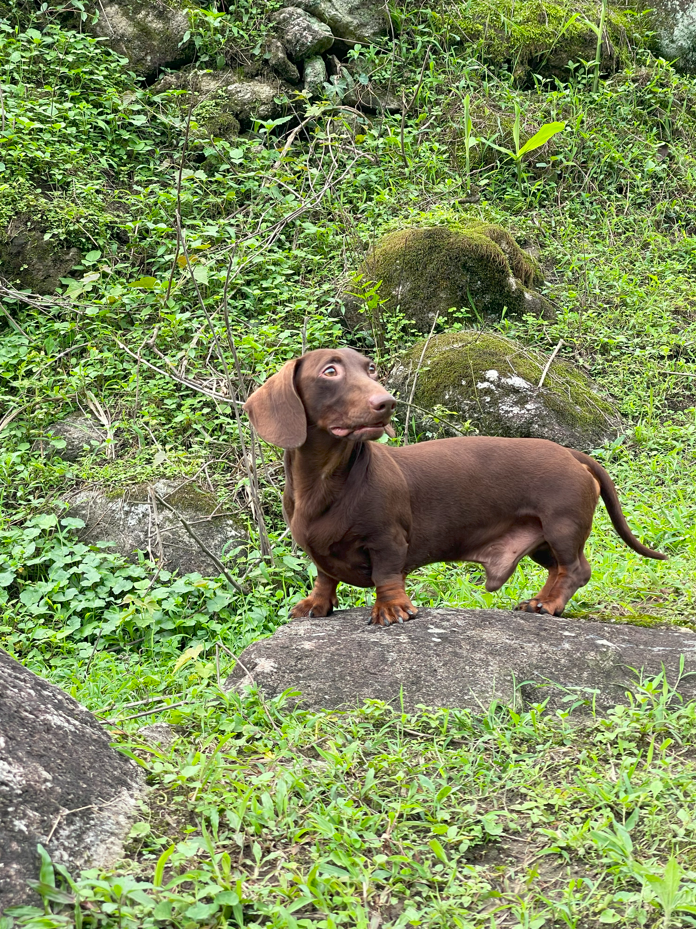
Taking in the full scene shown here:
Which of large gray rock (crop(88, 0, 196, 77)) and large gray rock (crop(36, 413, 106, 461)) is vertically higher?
large gray rock (crop(88, 0, 196, 77))

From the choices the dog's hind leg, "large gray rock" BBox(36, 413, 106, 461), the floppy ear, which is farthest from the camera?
"large gray rock" BBox(36, 413, 106, 461)

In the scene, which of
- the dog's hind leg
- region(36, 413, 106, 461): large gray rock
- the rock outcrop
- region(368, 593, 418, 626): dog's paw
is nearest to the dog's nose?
region(368, 593, 418, 626): dog's paw

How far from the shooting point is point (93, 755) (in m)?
2.59

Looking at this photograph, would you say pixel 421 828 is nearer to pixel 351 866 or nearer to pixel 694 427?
pixel 351 866

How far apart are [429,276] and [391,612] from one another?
4.03 m

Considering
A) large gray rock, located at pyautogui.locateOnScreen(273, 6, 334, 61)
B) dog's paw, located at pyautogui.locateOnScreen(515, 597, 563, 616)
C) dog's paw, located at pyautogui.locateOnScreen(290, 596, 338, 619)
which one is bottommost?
dog's paw, located at pyautogui.locateOnScreen(290, 596, 338, 619)

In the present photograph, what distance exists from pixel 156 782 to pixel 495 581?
5.90 feet

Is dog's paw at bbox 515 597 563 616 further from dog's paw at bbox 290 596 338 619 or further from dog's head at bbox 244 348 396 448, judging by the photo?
dog's head at bbox 244 348 396 448

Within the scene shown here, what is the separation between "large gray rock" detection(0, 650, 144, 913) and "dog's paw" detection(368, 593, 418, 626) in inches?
49.2

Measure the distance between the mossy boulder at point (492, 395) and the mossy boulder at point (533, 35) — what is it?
4.77 metres

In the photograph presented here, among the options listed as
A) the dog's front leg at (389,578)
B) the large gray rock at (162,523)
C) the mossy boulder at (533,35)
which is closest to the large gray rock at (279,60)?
the mossy boulder at (533,35)

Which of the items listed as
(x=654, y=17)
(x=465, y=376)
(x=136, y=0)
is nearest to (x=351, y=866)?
(x=465, y=376)

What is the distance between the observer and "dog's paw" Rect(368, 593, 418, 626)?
3682 mm

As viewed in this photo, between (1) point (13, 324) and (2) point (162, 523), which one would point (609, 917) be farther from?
(1) point (13, 324)
